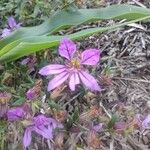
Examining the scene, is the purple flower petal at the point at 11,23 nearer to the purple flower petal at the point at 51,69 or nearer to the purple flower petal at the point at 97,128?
the purple flower petal at the point at 51,69

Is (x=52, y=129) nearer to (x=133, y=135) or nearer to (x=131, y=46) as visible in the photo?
(x=133, y=135)

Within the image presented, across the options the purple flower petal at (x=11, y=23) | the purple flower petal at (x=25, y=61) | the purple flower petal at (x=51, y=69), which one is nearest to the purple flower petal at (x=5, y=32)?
the purple flower petal at (x=11, y=23)

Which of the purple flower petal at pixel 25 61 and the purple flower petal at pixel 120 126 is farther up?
the purple flower petal at pixel 25 61

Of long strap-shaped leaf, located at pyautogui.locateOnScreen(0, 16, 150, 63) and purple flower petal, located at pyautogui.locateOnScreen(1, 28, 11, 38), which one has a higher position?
long strap-shaped leaf, located at pyautogui.locateOnScreen(0, 16, 150, 63)

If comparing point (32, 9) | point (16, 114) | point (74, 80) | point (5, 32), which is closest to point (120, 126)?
point (74, 80)

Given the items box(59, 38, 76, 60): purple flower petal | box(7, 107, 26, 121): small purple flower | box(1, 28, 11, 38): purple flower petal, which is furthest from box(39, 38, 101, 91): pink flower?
box(1, 28, 11, 38): purple flower petal

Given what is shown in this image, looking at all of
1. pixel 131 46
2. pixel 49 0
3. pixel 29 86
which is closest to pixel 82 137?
pixel 29 86

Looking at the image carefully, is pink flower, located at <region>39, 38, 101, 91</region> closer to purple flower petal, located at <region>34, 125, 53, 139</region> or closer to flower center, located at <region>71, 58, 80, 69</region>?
flower center, located at <region>71, 58, 80, 69</region>
